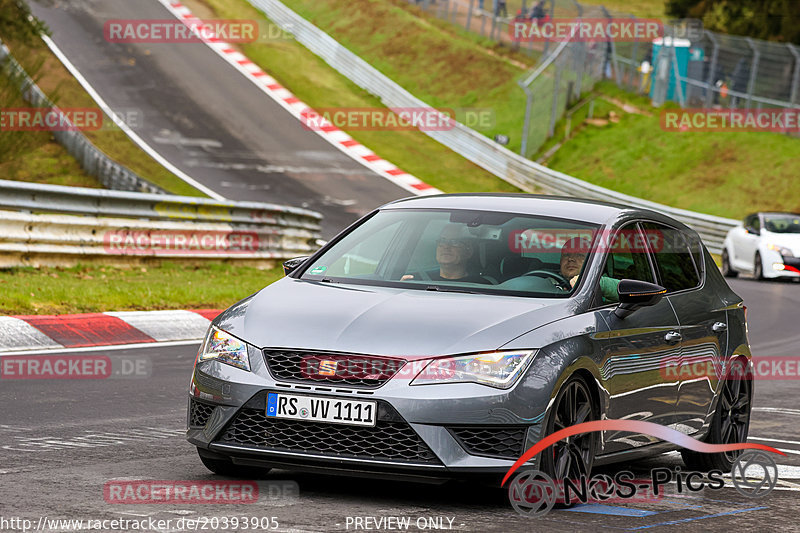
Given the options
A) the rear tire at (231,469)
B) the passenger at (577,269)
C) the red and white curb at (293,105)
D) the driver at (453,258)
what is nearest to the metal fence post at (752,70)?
the red and white curb at (293,105)

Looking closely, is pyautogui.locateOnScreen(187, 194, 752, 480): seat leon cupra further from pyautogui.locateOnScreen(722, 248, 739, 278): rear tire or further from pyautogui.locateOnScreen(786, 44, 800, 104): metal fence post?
pyautogui.locateOnScreen(786, 44, 800, 104): metal fence post

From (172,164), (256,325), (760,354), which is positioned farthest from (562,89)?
(256,325)

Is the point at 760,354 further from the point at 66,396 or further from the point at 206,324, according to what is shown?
the point at 66,396

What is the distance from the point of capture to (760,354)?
1541 cm

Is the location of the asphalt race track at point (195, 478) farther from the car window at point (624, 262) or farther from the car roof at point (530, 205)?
the car roof at point (530, 205)

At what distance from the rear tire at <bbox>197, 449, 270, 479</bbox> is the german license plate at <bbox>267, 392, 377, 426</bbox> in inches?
25.4

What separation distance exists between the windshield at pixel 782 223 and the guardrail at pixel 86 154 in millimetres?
12906

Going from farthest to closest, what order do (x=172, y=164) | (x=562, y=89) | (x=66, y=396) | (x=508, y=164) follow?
(x=562, y=89)
(x=508, y=164)
(x=172, y=164)
(x=66, y=396)

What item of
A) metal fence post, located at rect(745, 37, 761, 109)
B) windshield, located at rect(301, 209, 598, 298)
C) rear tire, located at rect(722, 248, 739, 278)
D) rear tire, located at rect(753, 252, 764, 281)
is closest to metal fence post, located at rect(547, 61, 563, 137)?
metal fence post, located at rect(745, 37, 761, 109)

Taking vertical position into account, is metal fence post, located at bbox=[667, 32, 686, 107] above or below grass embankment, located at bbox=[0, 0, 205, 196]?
above

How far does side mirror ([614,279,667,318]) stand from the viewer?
6795mm

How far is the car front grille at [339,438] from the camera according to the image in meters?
5.90

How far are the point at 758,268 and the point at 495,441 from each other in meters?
22.8

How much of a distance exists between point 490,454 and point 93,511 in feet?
5.75
